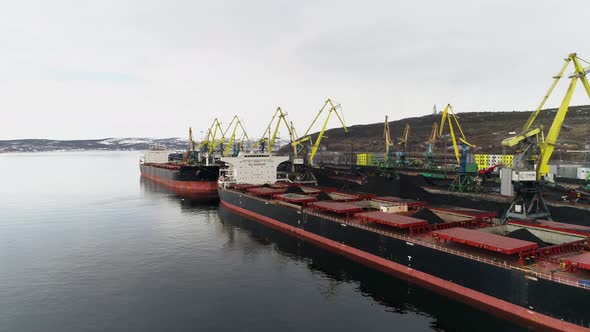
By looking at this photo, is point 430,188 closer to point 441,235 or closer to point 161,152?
point 441,235

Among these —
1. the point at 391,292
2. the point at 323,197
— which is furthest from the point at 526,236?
the point at 323,197

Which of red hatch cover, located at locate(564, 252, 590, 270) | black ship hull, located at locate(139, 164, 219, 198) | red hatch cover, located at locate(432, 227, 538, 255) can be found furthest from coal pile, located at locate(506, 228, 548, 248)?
black ship hull, located at locate(139, 164, 219, 198)

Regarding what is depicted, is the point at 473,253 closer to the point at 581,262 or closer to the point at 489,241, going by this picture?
the point at 489,241

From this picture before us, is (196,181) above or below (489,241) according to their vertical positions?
below

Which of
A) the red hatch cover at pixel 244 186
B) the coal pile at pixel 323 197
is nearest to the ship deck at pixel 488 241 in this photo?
the coal pile at pixel 323 197

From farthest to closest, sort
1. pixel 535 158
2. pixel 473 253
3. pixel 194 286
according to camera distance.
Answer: pixel 535 158 < pixel 194 286 < pixel 473 253

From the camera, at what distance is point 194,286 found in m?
33.2

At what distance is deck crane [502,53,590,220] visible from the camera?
135ft

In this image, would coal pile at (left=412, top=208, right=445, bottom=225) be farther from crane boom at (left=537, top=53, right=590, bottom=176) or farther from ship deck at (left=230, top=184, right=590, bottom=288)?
crane boom at (left=537, top=53, right=590, bottom=176)

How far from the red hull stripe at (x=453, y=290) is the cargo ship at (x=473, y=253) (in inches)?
2.4

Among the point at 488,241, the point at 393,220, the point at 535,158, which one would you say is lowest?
the point at 488,241

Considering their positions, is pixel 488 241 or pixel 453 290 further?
pixel 453 290

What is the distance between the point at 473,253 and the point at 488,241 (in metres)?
1.78

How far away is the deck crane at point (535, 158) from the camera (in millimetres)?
41062
